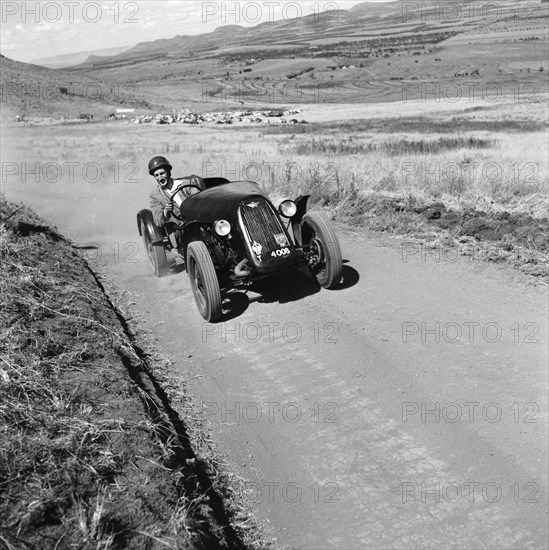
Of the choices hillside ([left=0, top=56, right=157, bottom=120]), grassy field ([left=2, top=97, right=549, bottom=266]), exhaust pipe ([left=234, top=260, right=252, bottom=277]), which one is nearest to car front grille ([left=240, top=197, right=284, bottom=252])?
exhaust pipe ([left=234, top=260, right=252, bottom=277])

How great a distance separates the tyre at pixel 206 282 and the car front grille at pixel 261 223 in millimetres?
572

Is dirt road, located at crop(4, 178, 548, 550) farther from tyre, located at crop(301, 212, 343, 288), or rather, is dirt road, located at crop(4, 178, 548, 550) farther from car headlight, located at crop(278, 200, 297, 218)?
car headlight, located at crop(278, 200, 297, 218)

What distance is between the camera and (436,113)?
46906mm

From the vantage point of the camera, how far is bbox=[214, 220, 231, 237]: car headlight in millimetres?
6871

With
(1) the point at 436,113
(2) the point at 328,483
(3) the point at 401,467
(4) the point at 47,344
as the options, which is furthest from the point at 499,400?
(1) the point at 436,113

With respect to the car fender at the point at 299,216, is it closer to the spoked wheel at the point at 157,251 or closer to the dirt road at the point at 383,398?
the dirt road at the point at 383,398

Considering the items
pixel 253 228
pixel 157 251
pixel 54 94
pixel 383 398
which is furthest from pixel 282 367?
pixel 54 94

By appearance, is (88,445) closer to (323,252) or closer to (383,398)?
(383,398)

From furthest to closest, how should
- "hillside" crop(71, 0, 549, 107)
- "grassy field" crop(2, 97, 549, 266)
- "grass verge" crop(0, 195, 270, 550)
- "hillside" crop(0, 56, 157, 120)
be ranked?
"hillside" crop(71, 0, 549, 107) < "hillside" crop(0, 56, 157, 120) < "grassy field" crop(2, 97, 549, 266) < "grass verge" crop(0, 195, 270, 550)

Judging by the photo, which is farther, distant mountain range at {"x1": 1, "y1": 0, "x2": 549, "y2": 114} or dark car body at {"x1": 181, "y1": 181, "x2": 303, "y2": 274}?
distant mountain range at {"x1": 1, "y1": 0, "x2": 549, "y2": 114}

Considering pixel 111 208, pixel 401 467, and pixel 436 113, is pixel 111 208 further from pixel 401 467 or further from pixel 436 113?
pixel 436 113

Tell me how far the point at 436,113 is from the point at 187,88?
6731 cm

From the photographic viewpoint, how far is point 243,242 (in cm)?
709

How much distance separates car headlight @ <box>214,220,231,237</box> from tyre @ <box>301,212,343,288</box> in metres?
1.18
